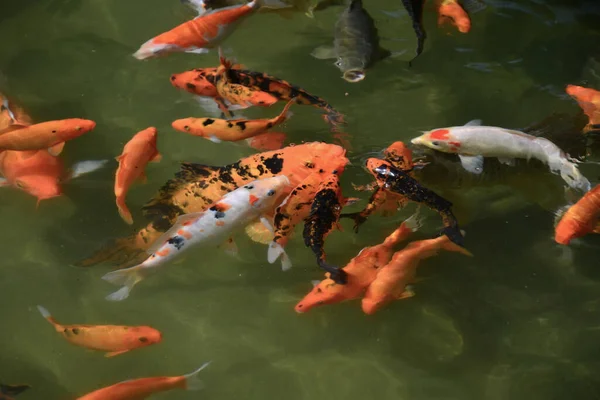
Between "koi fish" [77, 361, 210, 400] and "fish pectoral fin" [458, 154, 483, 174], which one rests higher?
"fish pectoral fin" [458, 154, 483, 174]

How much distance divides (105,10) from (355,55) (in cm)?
286

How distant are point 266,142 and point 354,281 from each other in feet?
4.70

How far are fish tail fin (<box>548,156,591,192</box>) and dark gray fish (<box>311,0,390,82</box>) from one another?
1644 millimetres

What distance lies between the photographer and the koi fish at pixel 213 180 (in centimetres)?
395

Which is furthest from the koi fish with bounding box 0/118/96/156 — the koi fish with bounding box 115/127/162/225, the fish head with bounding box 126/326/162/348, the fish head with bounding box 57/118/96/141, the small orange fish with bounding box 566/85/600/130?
the small orange fish with bounding box 566/85/600/130

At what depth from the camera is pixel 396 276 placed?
3.73m

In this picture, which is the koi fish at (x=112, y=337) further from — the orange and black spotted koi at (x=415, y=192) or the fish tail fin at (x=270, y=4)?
the fish tail fin at (x=270, y=4)

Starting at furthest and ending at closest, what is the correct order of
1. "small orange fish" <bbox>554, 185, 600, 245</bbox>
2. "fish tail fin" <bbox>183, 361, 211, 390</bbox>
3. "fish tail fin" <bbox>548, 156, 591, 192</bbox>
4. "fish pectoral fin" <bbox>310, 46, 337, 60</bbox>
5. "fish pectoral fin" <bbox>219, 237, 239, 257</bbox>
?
1. "fish pectoral fin" <bbox>310, 46, 337, 60</bbox>
2. "fish tail fin" <bbox>548, 156, 591, 192</bbox>
3. "fish pectoral fin" <bbox>219, 237, 239, 257</bbox>
4. "small orange fish" <bbox>554, 185, 600, 245</bbox>
5. "fish tail fin" <bbox>183, 361, 211, 390</bbox>

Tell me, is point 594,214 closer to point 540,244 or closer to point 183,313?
point 540,244

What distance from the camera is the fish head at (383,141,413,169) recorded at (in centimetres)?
417

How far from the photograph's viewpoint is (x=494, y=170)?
14.8ft

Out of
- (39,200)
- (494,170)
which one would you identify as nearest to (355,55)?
(494,170)

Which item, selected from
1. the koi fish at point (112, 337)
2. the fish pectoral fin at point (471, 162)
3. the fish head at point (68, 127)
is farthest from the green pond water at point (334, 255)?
the fish head at point (68, 127)

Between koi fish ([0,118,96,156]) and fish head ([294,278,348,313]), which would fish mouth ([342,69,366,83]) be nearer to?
fish head ([294,278,348,313])
